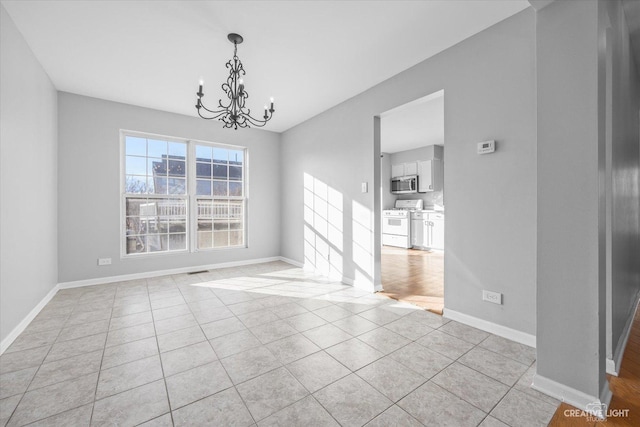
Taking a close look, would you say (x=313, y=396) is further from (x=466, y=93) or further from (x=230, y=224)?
(x=230, y=224)

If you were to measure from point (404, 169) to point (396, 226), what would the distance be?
1644mm

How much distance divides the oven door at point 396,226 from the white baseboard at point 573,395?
5.59m

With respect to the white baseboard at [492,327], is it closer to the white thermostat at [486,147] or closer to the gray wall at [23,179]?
the white thermostat at [486,147]

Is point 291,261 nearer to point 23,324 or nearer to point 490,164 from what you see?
point 23,324

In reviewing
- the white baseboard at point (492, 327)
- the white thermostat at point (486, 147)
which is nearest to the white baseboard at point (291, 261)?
the white baseboard at point (492, 327)

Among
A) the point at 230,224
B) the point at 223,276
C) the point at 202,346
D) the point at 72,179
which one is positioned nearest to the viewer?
the point at 202,346

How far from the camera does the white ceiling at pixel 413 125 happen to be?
4.06m

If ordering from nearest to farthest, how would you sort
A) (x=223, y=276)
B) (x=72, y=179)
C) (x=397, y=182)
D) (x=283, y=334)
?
(x=283, y=334), (x=72, y=179), (x=223, y=276), (x=397, y=182)

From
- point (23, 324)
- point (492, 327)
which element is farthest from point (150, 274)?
point (492, 327)

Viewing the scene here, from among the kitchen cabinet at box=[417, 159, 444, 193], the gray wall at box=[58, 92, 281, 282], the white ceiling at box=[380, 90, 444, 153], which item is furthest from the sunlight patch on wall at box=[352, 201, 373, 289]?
the kitchen cabinet at box=[417, 159, 444, 193]

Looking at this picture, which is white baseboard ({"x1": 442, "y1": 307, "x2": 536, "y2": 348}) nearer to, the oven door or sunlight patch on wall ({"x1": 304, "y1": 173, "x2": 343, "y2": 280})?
sunlight patch on wall ({"x1": 304, "y1": 173, "x2": 343, "y2": 280})

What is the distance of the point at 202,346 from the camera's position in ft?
7.31

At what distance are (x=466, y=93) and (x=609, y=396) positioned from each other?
7.98 ft

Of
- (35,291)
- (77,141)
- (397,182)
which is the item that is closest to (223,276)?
(35,291)
